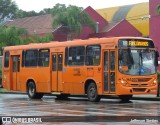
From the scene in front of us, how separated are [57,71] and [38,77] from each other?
5.73 ft

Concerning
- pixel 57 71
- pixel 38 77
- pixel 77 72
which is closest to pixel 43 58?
pixel 38 77

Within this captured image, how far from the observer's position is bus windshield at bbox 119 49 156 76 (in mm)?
23562

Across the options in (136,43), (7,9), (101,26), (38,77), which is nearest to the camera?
(136,43)

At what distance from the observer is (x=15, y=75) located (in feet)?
100

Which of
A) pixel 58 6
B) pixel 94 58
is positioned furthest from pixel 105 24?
pixel 94 58

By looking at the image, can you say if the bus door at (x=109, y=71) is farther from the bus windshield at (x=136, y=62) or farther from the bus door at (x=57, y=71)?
the bus door at (x=57, y=71)

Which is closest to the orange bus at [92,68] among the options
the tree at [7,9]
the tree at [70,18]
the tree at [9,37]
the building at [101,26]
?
the tree at [9,37]

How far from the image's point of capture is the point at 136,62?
23.8m

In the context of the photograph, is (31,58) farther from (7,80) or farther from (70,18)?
(70,18)

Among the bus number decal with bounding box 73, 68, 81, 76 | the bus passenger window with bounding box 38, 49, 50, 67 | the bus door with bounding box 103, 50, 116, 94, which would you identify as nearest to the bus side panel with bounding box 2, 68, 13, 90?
the bus passenger window with bounding box 38, 49, 50, 67

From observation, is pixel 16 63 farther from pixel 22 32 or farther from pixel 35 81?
pixel 22 32

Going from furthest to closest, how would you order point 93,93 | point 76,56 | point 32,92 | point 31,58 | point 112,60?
point 31,58 < point 32,92 < point 76,56 < point 93,93 < point 112,60

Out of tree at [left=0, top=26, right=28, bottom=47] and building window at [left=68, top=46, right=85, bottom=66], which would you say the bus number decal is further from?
tree at [left=0, top=26, right=28, bottom=47]

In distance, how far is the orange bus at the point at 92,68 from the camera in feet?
77.6
